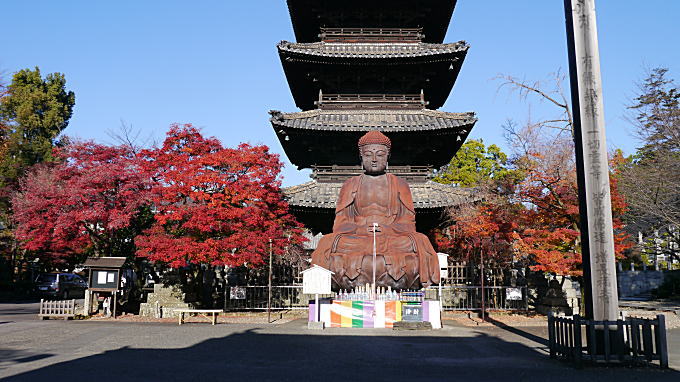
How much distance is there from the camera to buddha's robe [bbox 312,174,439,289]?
13.2 meters

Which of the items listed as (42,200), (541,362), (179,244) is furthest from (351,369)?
(42,200)

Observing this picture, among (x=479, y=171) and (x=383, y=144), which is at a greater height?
(x=479, y=171)

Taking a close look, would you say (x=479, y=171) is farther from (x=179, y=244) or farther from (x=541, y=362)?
(x=541, y=362)

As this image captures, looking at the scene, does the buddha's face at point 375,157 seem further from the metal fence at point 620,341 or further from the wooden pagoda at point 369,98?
the metal fence at point 620,341

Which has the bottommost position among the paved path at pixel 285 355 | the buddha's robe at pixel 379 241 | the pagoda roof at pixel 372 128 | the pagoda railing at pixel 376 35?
the paved path at pixel 285 355

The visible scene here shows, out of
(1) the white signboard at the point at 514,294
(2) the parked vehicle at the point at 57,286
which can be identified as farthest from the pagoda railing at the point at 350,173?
(2) the parked vehicle at the point at 57,286

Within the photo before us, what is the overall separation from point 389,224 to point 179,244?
7253mm

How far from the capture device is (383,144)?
14.7m

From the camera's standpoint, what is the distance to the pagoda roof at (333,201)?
734 inches

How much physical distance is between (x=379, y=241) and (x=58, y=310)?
11.4 metres

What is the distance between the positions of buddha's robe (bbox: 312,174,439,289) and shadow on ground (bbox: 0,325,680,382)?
80.7 inches

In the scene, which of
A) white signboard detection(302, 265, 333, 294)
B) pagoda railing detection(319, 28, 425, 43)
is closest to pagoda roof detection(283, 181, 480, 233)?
white signboard detection(302, 265, 333, 294)

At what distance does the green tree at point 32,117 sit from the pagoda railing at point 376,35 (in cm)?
2474

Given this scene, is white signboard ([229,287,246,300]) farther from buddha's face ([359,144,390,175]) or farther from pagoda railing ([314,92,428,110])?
pagoda railing ([314,92,428,110])
